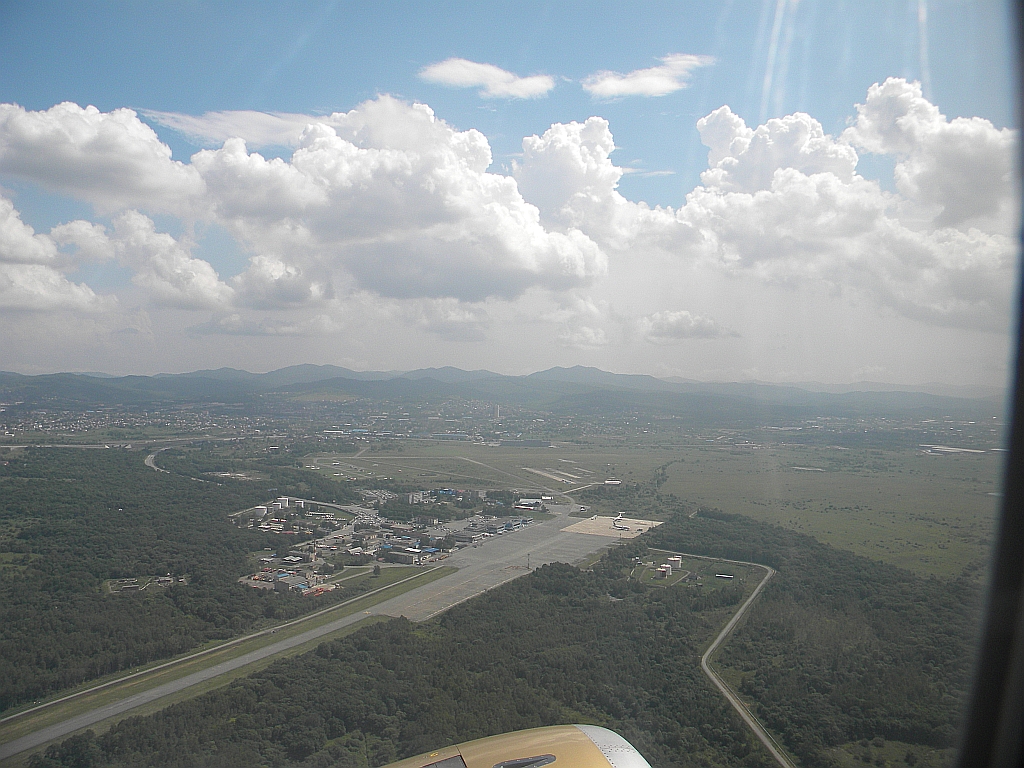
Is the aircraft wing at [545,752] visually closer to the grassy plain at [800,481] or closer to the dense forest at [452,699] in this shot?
the grassy plain at [800,481]

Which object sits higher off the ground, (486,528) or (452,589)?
(452,589)

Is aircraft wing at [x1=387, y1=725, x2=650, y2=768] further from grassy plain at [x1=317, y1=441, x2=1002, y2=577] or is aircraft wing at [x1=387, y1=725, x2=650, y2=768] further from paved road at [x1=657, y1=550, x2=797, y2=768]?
paved road at [x1=657, y1=550, x2=797, y2=768]

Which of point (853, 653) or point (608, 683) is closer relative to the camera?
point (608, 683)

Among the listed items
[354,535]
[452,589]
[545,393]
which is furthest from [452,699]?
[545,393]

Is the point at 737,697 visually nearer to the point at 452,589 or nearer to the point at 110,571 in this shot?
the point at 452,589

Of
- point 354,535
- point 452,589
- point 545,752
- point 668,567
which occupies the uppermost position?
point 545,752

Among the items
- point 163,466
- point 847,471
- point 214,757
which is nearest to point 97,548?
point 214,757

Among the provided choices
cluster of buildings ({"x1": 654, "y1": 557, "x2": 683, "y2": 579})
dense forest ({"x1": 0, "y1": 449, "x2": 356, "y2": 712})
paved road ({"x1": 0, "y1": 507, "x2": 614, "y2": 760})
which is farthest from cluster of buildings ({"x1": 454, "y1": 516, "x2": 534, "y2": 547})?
cluster of buildings ({"x1": 654, "y1": 557, "x2": 683, "y2": 579})
